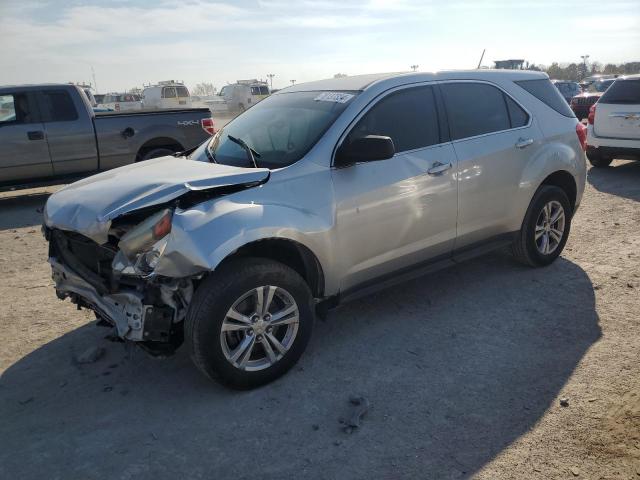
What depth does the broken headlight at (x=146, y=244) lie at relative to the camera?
299cm

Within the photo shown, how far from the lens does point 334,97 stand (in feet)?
13.0

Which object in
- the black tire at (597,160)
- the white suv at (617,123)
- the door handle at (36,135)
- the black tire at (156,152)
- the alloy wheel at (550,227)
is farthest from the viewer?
the black tire at (597,160)

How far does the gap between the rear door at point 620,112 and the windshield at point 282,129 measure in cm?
764

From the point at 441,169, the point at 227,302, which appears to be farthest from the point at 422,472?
the point at 441,169

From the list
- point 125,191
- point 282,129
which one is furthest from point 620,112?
point 125,191

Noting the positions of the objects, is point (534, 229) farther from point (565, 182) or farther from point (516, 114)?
point (516, 114)

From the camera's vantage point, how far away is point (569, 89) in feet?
86.1

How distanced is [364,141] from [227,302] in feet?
4.52

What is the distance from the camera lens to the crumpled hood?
3117 millimetres

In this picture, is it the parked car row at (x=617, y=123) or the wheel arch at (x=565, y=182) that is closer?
the wheel arch at (x=565, y=182)

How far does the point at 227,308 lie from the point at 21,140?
23.3 ft

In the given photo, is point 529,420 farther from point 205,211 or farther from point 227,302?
point 205,211

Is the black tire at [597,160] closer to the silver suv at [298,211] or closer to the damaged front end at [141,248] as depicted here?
the silver suv at [298,211]

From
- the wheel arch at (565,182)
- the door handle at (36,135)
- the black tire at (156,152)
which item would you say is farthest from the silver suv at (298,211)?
the door handle at (36,135)
